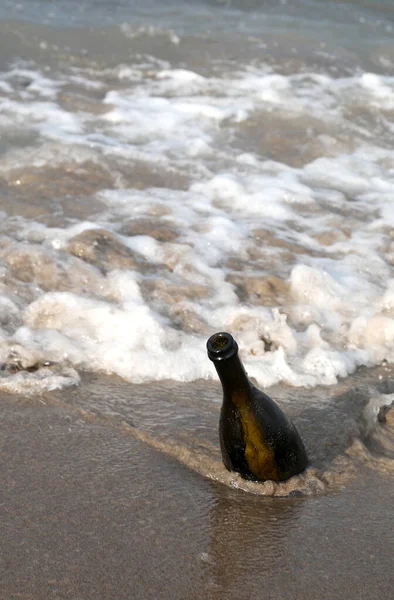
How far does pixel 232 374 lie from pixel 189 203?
9.32 feet

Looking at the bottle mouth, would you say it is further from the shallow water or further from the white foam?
the white foam

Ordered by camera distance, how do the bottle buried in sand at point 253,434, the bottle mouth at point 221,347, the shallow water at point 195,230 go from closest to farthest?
the bottle mouth at point 221,347
the bottle buried in sand at point 253,434
the shallow water at point 195,230

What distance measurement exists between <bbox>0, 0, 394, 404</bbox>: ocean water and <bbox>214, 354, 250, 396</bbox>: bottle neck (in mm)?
867

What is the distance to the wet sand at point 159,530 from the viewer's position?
2.25 m

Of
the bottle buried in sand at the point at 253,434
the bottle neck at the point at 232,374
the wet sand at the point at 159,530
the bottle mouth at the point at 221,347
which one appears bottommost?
the wet sand at the point at 159,530

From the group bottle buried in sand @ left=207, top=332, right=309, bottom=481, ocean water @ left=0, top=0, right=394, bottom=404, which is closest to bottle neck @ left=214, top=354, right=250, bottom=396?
bottle buried in sand @ left=207, top=332, right=309, bottom=481

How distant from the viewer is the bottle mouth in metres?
2.44

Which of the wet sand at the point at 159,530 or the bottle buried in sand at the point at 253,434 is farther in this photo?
the bottle buried in sand at the point at 253,434

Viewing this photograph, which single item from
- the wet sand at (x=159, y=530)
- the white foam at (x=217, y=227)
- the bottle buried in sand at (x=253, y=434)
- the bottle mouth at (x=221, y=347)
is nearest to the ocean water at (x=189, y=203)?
the white foam at (x=217, y=227)

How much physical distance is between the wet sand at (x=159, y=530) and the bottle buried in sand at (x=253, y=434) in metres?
0.09

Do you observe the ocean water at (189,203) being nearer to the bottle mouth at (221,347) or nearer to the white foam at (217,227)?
the white foam at (217,227)

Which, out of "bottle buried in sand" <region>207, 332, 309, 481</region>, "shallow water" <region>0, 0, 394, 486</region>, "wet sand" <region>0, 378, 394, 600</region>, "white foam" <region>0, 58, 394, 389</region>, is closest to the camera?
"wet sand" <region>0, 378, 394, 600</region>

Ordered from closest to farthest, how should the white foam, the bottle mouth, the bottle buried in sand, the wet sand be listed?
the wet sand → the bottle mouth → the bottle buried in sand → the white foam

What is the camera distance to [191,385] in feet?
11.2
